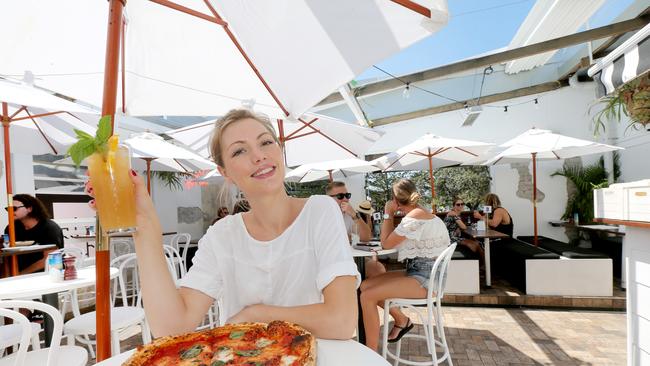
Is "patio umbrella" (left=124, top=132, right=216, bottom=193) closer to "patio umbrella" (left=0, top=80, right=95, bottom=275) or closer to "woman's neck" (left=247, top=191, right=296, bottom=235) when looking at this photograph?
"patio umbrella" (left=0, top=80, right=95, bottom=275)

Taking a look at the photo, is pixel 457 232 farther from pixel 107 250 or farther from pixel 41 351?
pixel 107 250

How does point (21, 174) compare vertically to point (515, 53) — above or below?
below

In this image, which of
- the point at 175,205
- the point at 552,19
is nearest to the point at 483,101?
the point at 552,19

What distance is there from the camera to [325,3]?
1.54 m

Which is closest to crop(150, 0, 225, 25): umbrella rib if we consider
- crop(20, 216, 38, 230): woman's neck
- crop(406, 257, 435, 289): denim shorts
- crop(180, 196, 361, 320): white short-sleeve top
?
crop(180, 196, 361, 320): white short-sleeve top

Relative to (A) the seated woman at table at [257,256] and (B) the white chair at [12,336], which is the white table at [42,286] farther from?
(A) the seated woman at table at [257,256]

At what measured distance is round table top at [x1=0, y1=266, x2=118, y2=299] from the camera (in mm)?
2047

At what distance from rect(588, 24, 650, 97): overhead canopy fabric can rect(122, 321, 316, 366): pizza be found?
2.20 meters

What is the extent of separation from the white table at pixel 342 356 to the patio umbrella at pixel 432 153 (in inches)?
191

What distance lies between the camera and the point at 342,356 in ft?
2.83

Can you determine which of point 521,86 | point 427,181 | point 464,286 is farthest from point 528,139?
point 521,86

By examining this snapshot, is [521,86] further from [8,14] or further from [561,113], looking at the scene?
[8,14]

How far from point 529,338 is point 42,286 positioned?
403cm

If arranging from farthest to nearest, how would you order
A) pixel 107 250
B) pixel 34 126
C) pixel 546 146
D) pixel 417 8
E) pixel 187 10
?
1. pixel 546 146
2. pixel 34 126
3. pixel 187 10
4. pixel 417 8
5. pixel 107 250
